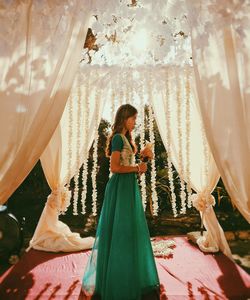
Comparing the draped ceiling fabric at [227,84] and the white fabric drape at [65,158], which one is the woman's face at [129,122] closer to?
the draped ceiling fabric at [227,84]

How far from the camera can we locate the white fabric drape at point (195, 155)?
3140mm

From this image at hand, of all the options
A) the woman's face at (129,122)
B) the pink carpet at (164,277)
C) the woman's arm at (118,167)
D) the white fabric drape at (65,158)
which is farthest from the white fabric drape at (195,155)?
the woman's arm at (118,167)

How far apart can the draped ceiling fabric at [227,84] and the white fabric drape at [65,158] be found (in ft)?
5.67

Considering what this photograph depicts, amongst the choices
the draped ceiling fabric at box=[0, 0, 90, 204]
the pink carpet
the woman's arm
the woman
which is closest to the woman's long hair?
the woman

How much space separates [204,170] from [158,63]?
3.84 feet

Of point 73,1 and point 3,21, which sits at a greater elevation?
point 73,1

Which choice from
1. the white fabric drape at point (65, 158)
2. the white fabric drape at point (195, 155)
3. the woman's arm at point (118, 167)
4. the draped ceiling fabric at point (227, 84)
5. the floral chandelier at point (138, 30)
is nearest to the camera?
the draped ceiling fabric at point (227, 84)

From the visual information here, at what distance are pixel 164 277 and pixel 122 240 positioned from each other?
30.3 inches

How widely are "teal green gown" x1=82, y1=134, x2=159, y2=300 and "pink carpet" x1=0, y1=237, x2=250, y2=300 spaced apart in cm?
20

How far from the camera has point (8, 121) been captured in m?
1.70

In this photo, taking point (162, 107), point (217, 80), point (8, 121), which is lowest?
point (8, 121)

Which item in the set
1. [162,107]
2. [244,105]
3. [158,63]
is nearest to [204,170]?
[162,107]

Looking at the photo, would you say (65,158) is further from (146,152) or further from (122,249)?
(122,249)

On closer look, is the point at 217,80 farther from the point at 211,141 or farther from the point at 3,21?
the point at 3,21
